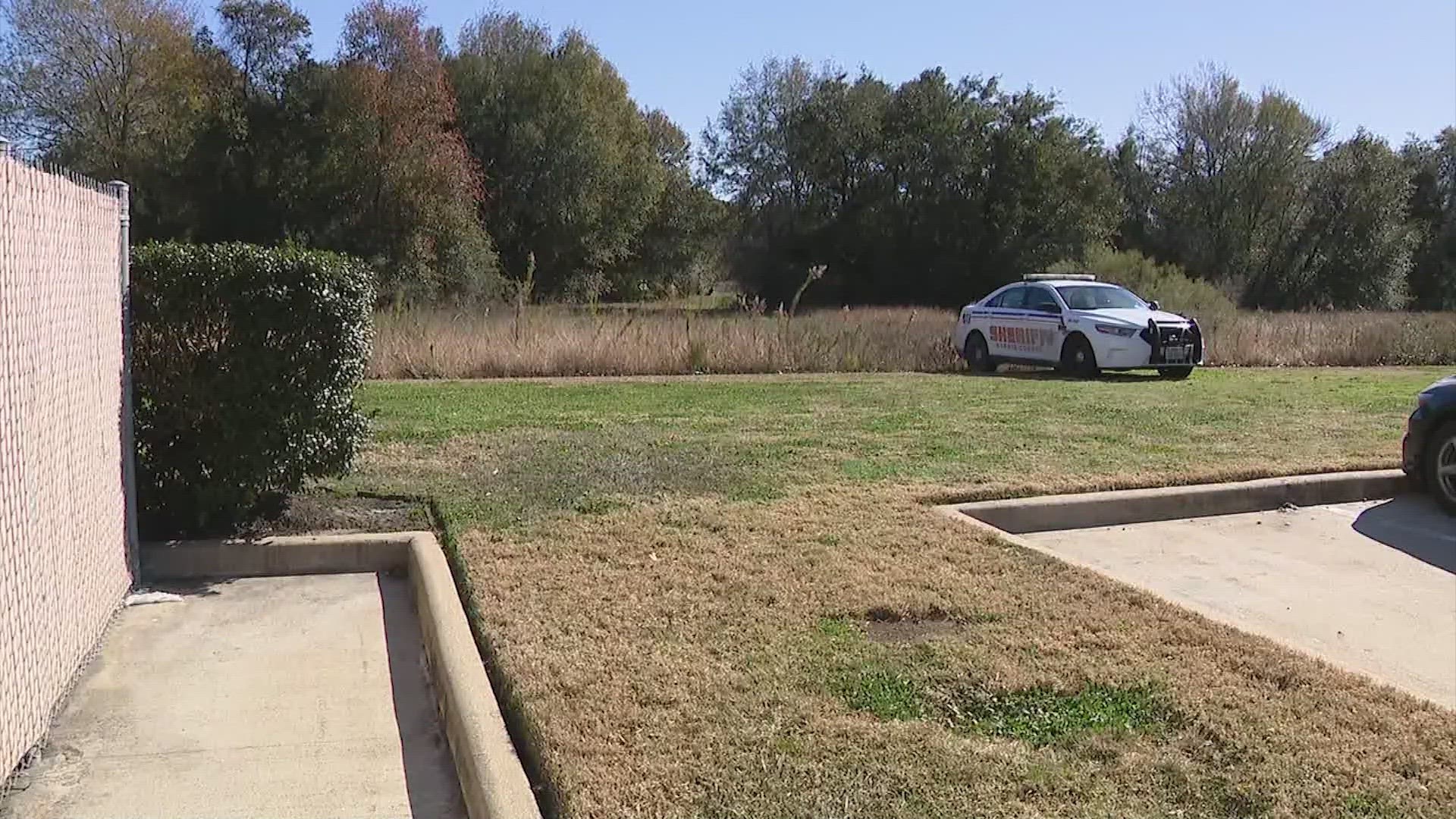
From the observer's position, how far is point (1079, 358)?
16.9 meters

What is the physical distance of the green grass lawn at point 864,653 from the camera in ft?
11.2

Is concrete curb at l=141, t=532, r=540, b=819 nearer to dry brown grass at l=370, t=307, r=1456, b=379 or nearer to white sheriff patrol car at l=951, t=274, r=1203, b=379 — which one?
dry brown grass at l=370, t=307, r=1456, b=379

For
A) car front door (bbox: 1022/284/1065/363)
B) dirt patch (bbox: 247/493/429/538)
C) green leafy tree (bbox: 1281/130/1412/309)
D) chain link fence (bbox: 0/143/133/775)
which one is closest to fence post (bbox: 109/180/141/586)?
chain link fence (bbox: 0/143/133/775)

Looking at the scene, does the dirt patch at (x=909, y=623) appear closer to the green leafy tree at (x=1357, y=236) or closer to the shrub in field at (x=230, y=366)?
the shrub in field at (x=230, y=366)

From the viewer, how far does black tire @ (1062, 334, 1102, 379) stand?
16703mm

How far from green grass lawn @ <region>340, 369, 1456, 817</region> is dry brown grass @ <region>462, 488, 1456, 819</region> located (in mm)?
12

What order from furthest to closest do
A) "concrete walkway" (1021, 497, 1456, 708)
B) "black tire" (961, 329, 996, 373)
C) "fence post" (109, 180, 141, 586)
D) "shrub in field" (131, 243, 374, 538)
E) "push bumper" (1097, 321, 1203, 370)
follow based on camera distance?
"black tire" (961, 329, 996, 373) < "push bumper" (1097, 321, 1203, 370) < "shrub in field" (131, 243, 374, 538) < "fence post" (109, 180, 141, 586) < "concrete walkway" (1021, 497, 1456, 708)

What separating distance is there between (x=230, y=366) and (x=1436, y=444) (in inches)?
297

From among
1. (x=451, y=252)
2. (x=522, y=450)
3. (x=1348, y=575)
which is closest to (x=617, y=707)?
(x=1348, y=575)

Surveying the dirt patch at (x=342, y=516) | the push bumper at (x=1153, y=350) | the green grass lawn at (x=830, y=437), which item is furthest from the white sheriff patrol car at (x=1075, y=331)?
the dirt patch at (x=342, y=516)

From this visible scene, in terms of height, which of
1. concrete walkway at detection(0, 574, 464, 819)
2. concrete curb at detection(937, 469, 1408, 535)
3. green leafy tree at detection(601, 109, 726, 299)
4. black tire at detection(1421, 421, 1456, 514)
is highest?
green leafy tree at detection(601, 109, 726, 299)

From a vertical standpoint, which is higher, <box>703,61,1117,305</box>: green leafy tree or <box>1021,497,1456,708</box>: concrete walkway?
<box>703,61,1117,305</box>: green leafy tree

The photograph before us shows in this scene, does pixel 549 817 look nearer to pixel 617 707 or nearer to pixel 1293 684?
pixel 617 707

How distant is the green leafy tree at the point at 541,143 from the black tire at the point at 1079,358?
23997 millimetres
